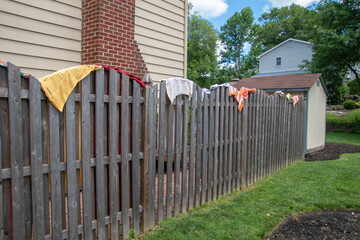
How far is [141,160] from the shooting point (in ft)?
10.9

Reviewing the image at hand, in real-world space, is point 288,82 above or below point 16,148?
above

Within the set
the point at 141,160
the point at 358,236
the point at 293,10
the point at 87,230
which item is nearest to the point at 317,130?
the point at 358,236

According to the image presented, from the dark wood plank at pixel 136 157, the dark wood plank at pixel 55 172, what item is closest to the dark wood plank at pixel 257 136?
the dark wood plank at pixel 136 157

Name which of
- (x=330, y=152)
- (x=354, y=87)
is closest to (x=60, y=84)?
(x=330, y=152)

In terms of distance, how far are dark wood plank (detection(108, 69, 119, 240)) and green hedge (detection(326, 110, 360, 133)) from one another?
1894 cm

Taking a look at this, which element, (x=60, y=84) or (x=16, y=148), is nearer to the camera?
(x=16, y=148)

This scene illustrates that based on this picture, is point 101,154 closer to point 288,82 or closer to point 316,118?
point 288,82

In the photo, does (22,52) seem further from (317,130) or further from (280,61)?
(280,61)

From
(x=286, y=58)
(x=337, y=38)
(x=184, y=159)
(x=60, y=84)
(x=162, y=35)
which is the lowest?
(x=184, y=159)

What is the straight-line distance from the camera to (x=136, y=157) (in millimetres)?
3201

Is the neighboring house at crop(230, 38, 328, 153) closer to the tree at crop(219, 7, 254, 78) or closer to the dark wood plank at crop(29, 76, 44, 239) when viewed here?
the dark wood plank at crop(29, 76, 44, 239)

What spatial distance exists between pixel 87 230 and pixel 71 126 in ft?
3.46

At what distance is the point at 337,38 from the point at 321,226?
16.4 meters

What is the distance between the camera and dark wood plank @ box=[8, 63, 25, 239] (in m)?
2.12
